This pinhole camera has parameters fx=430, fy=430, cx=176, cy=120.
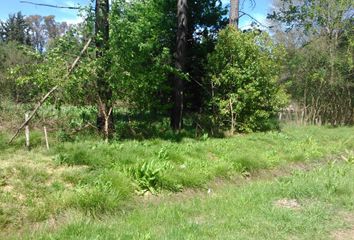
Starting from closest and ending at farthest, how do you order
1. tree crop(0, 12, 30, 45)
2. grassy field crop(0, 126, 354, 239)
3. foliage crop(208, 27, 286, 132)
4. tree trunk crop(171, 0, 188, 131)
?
1. grassy field crop(0, 126, 354, 239)
2. tree trunk crop(171, 0, 188, 131)
3. foliage crop(208, 27, 286, 132)
4. tree crop(0, 12, 30, 45)

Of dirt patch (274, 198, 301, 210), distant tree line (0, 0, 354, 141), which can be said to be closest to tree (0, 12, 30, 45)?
distant tree line (0, 0, 354, 141)

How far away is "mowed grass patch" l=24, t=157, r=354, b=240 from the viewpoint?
17.9 feet

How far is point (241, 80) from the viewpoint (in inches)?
612

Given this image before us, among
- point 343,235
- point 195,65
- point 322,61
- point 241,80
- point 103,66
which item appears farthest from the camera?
point 322,61

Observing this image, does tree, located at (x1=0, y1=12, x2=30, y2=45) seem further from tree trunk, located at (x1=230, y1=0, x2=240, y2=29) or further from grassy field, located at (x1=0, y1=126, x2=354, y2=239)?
grassy field, located at (x1=0, y1=126, x2=354, y2=239)

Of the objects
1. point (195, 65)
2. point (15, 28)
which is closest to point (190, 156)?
point (195, 65)

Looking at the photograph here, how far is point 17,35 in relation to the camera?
190 feet

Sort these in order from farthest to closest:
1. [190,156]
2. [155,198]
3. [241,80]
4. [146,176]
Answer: [241,80], [190,156], [146,176], [155,198]

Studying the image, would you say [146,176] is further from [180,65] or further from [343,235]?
[180,65]

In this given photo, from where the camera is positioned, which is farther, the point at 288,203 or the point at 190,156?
the point at 190,156

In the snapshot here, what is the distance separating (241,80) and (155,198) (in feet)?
29.9

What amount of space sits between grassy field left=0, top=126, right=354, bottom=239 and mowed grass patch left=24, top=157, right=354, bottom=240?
0.05 ft

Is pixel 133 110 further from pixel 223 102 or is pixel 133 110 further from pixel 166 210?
pixel 166 210

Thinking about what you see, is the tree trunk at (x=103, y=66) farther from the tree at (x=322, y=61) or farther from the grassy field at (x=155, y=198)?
the tree at (x=322, y=61)
